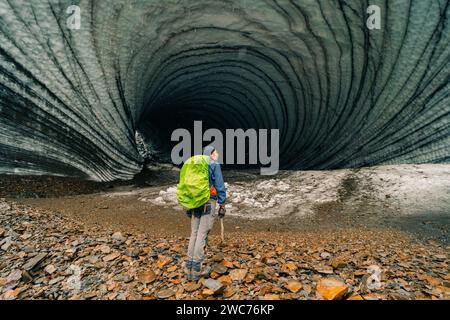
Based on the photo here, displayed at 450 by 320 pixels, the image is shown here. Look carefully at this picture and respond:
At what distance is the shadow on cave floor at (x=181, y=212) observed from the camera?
4.28m

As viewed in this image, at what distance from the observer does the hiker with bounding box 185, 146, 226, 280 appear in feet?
9.37

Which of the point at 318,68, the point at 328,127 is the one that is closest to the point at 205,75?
the point at 318,68

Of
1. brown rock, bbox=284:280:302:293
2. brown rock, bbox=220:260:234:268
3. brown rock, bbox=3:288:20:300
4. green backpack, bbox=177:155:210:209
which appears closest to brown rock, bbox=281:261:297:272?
brown rock, bbox=284:280:302:293

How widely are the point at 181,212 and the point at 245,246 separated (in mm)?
1847

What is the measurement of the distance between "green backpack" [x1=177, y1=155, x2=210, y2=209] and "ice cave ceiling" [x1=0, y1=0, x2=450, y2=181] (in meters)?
4.04

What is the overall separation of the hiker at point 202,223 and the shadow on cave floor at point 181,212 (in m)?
1.30

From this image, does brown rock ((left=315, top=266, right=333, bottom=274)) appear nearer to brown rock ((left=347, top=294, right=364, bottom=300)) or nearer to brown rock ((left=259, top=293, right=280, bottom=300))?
brown rock ((left=347, top=294, right=364, bottom=300))

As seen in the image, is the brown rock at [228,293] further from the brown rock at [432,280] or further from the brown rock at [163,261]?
the brown rock at [432,280]

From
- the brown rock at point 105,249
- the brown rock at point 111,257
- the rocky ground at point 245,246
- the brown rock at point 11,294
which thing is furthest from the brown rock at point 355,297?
the brown rock at point 11,294

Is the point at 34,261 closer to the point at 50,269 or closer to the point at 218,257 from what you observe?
the point at 50,269

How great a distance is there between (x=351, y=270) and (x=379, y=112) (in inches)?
190

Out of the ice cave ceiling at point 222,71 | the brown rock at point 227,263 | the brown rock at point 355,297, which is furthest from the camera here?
the ice cave ceiling at point 222,71

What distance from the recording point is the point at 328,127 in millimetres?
7648

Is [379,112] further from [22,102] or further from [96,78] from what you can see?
[22,102]
